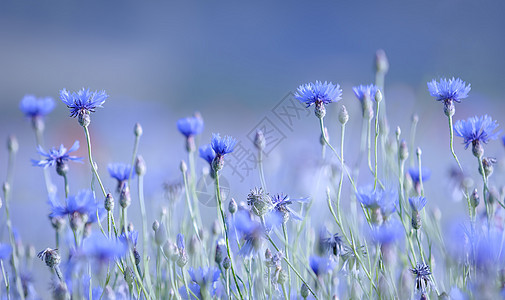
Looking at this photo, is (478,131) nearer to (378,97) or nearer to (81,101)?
(378,97)

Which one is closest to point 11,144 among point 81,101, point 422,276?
point 81,101

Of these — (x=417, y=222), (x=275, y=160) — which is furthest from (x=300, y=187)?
(x=417, y=222)

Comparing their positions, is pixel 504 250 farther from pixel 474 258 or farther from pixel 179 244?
pixel 179 244

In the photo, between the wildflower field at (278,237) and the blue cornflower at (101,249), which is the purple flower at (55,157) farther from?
the blue cornflower at (101,249)

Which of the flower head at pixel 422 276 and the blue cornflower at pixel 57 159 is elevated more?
the blue cornflower at pixel 57 159

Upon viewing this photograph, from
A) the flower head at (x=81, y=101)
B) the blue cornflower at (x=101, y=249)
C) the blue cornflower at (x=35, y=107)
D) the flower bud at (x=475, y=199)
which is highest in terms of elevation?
the blue cornflower at (x=35, y=107)

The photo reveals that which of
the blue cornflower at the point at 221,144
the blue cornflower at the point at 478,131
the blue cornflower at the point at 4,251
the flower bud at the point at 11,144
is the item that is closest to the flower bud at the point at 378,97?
the blue cornflower at the point at 478,131

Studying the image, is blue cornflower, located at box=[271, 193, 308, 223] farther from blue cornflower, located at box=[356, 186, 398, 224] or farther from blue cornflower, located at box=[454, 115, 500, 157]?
blue cornflower, located at box=[454, 115, 500, 157]
